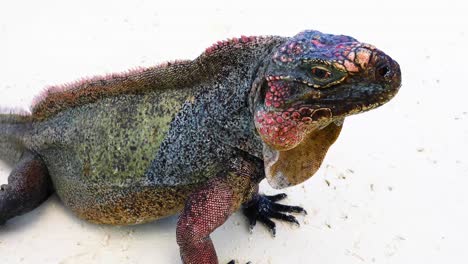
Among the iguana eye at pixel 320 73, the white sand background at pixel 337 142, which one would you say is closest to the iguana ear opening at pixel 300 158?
the iguana eye at pixel 320 73

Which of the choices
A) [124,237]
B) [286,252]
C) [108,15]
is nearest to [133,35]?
[108,15]

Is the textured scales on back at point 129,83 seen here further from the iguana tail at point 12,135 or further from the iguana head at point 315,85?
the iguana head at point 315,85

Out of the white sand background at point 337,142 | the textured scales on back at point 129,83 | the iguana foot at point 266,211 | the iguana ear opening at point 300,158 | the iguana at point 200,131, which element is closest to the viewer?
the iguana at point 200,131

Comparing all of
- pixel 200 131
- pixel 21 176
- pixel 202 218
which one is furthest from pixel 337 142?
pixel 21 176

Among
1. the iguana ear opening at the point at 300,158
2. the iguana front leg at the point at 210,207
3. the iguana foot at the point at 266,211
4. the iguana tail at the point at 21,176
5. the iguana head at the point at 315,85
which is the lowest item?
the iguana foot at the point at 266,211

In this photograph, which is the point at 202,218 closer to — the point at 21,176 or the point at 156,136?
the point at 156,136

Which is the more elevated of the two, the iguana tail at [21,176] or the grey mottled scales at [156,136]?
the grey mottled scales at [156,136]

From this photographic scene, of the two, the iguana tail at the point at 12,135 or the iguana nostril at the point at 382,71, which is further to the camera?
the iguana tail at the point at 12,135
